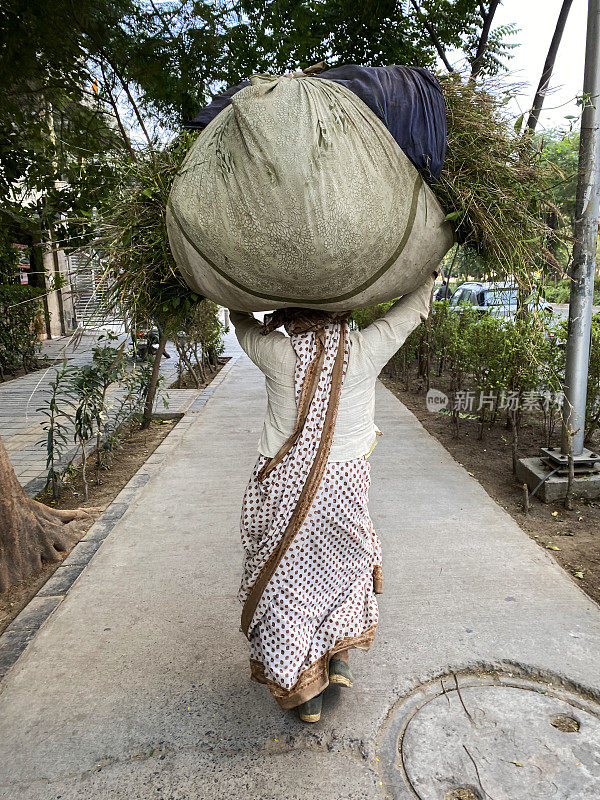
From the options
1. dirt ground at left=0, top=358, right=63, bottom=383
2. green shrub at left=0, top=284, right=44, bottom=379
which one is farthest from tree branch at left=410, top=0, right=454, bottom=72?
dirt ground at left=0, top=358, right=63, bottom=383

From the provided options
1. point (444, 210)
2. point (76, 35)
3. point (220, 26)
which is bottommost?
point (444, 210)

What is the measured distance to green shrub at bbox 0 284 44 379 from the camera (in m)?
10.3

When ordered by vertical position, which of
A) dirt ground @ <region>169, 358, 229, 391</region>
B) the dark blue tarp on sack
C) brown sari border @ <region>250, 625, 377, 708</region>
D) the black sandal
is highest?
the dark blue tarp on sack

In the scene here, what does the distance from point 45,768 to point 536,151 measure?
2.90m

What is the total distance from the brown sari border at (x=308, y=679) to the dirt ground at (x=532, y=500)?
5.21 feet

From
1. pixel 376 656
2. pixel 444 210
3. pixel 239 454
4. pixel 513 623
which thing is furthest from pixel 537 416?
pixel 444 210

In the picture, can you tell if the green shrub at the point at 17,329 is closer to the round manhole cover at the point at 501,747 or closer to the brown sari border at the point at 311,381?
the brown sari border at the point at 311,381

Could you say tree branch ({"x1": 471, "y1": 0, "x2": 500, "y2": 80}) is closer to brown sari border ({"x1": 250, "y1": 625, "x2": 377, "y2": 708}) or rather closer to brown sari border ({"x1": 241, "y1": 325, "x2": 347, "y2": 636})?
brown sari border ({"x1": 241, "y1": 325, "x2": 347, "y2": 636})

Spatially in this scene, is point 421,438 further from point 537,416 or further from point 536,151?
point 536,151

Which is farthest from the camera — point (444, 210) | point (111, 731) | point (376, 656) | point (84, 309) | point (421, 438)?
point (421, 438)

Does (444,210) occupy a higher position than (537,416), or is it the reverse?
(444,210)

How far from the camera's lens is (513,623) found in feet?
9.41

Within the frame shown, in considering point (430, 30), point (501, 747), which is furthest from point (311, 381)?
point (430, 30)

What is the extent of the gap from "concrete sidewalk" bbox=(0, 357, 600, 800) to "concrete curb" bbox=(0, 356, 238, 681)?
0.22 feet
